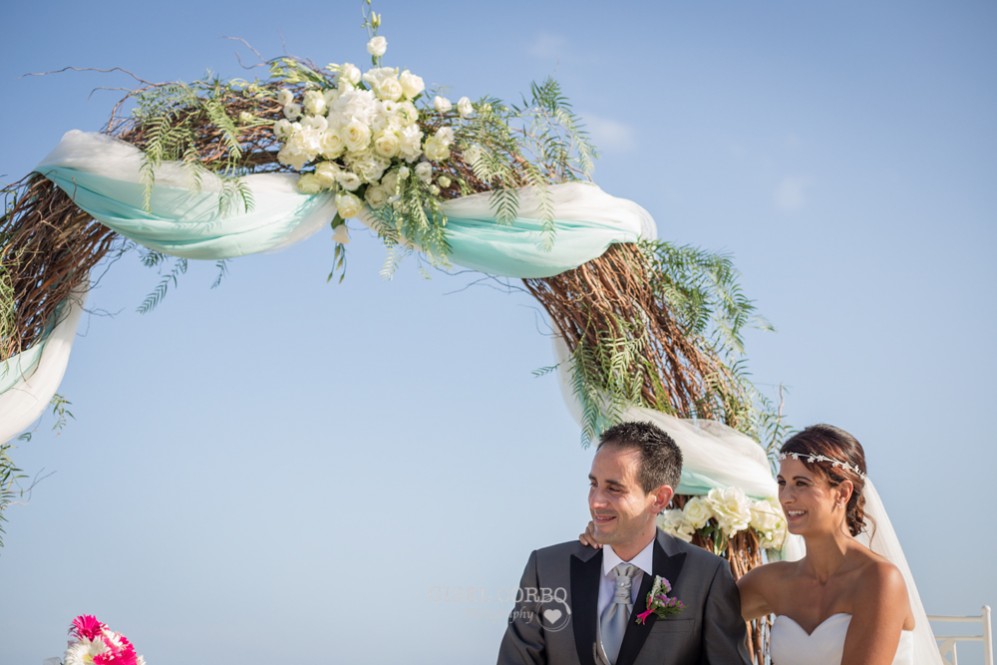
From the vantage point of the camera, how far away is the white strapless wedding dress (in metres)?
3.27

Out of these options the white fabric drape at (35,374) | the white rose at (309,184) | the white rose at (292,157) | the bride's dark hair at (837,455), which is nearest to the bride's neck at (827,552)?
the bride's dark hair at (837,455)

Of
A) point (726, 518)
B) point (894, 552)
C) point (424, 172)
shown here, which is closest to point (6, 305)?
point (424, 172)

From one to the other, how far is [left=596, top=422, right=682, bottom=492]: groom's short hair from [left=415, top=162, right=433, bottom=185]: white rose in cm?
168

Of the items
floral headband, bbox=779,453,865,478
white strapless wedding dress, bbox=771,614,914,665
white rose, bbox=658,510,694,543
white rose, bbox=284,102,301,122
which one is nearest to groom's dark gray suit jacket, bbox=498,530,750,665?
white strapless wedding dress, bbox=771,614,914,665

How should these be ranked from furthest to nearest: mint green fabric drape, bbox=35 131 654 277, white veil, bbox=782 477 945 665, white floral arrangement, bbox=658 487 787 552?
white floral arrangement, bbox=658 487 787 552 < mint green fabric drape, bbox=35 131 654 277 < white veil, bbox=782 477 945 665

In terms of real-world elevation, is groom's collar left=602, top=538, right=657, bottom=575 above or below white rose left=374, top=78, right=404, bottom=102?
below

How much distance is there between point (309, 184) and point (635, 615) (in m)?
2.35

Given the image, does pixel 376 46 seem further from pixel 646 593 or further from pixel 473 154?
pixel 646 593

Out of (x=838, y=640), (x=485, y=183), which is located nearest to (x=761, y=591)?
(x=838, y=640)

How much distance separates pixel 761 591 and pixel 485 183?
212cm

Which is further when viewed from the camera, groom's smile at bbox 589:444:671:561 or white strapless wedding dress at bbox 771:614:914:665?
white strapless wedding dress at bbox 771:614:914:665

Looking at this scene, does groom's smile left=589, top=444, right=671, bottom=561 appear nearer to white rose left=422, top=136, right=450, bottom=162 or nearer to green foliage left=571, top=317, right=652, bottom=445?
green foliage left=571, top=317, right=652, bottom=445

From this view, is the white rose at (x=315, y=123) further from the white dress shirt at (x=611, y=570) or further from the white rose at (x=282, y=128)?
the white dress shirt at (x=611, y=570)

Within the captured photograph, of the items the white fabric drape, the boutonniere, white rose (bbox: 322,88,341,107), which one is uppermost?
white rose (bbox: 322,88,341,107)
